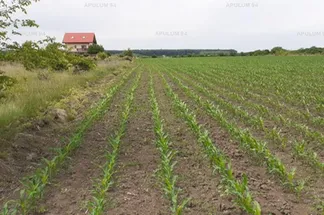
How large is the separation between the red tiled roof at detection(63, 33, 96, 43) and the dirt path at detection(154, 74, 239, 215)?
3343 inches

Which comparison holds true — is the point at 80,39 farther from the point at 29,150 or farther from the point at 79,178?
the point at 79,178

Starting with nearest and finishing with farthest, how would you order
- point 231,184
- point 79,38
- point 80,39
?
1. point 231,184
2. point 80,39
3. point 79,38

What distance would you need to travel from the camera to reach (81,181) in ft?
17.1

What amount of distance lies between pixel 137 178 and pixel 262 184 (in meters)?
1.86

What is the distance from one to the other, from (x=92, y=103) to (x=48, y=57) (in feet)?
15.5

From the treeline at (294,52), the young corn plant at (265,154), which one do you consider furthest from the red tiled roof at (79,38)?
the young corn plant at (265,154)

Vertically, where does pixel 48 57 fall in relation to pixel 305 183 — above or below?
above

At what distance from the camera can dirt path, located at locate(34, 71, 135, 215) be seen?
4.40 meters

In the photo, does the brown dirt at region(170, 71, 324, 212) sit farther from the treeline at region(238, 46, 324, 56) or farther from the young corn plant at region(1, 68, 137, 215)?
the treeline at region(238, 46, 324, 56)

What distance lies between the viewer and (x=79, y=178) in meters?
5.34

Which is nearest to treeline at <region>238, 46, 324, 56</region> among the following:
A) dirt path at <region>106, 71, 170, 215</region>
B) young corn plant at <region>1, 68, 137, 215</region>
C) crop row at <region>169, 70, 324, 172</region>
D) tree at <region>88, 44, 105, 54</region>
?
tree at <region>88, 44, 105, 54</region>

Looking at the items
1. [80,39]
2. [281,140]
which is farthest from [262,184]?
[80,39]

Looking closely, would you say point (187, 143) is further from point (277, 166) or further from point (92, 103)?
point (92, 103)

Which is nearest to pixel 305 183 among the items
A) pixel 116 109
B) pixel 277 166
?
pixel 277 166
